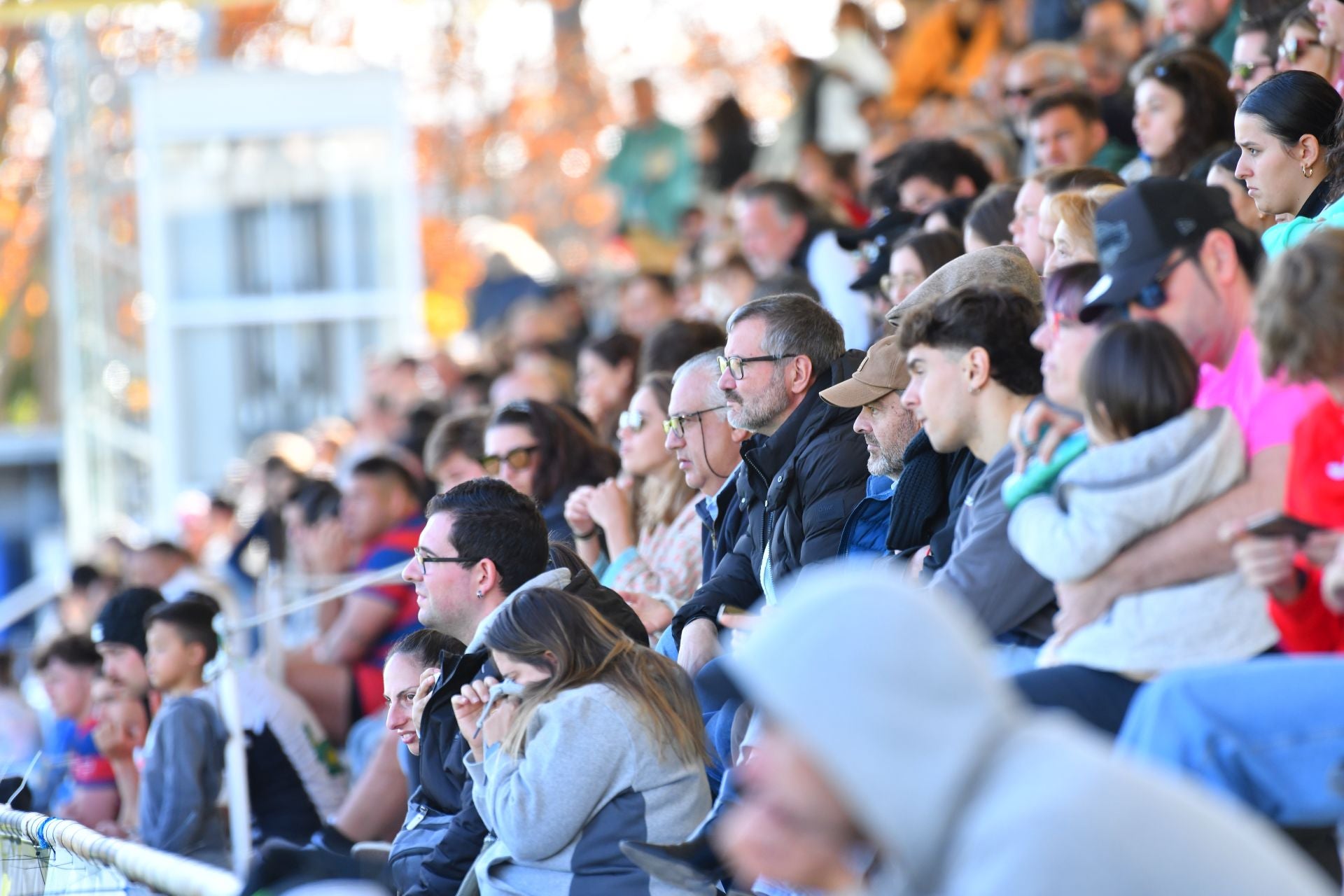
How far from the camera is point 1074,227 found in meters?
4.73

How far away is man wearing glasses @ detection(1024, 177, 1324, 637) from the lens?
3531 millimetres

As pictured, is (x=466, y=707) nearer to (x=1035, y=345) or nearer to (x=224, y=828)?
(x=1035, y=345)

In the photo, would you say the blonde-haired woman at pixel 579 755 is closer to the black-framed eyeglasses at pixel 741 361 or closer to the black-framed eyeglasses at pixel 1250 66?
the black-framed eyeglasses at pixel 741 361

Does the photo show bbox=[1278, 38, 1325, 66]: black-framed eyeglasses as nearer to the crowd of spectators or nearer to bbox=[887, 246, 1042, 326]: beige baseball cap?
the crowd of spectators

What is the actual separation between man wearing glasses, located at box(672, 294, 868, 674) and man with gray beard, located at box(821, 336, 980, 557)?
0.08m

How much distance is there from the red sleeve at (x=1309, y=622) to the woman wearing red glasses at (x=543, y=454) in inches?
146

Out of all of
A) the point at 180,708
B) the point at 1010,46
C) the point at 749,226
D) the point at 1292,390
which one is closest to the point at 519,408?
the point at 180,708

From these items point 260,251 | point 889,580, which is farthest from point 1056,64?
point 260,251

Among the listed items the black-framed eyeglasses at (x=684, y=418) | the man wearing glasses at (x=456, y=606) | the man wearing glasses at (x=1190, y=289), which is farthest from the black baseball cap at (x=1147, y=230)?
the black-framed eyeglasses at (x=684, y=418)

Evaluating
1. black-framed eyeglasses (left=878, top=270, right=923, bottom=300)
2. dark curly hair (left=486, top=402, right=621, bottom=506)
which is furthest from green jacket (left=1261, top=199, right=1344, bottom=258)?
dark curly hair (left=486, top=402, right=621, bottom=506)

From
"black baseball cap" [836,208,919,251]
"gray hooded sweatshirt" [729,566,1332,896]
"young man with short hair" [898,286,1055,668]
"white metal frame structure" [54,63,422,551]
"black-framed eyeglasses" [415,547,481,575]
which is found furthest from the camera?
"white metal frame structure" [54,63,422,551]

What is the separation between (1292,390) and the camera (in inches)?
137

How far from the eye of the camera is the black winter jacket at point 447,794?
16.0ft

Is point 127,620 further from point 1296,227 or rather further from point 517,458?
point 1296,227
